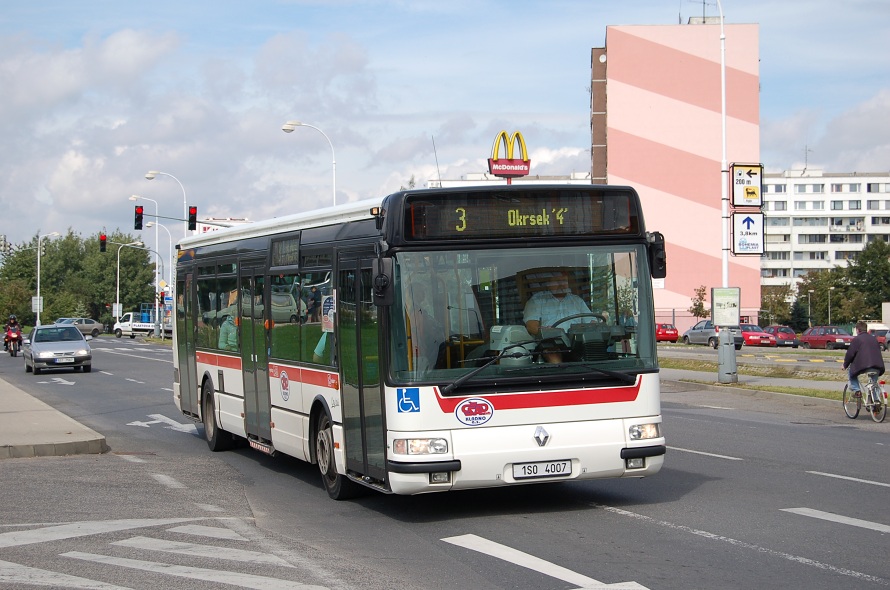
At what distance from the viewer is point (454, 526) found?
9.27 meters

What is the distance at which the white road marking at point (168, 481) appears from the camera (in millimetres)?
12079

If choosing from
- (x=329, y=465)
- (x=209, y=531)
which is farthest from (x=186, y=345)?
(x=209, y=531)

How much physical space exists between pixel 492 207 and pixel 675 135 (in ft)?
247

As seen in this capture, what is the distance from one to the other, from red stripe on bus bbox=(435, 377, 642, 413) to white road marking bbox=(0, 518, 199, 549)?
2654 mm

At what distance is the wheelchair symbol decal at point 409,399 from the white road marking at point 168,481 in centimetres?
400

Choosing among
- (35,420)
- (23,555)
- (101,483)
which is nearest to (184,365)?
(35,420)

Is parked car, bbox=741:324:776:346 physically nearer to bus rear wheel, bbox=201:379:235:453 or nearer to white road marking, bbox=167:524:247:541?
bus rear wheel, bbox=201:379:235:453

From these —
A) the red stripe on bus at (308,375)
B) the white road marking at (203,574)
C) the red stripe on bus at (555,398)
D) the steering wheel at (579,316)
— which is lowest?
the white road marking at (203,574)

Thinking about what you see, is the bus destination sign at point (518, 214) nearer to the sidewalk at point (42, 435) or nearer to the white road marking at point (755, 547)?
the white road marking at point (755, 547)

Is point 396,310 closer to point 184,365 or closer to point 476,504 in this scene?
point 476,504

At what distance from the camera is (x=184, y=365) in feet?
55.9

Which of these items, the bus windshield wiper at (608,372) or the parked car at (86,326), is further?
the parked car at (86,326)

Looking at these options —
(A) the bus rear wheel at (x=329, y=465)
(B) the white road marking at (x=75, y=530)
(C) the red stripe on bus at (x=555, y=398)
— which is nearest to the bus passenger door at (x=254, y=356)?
(A) the bus rear wheel at (x=329, y=465)

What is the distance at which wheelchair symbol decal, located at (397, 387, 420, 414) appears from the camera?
9039 millimetres
